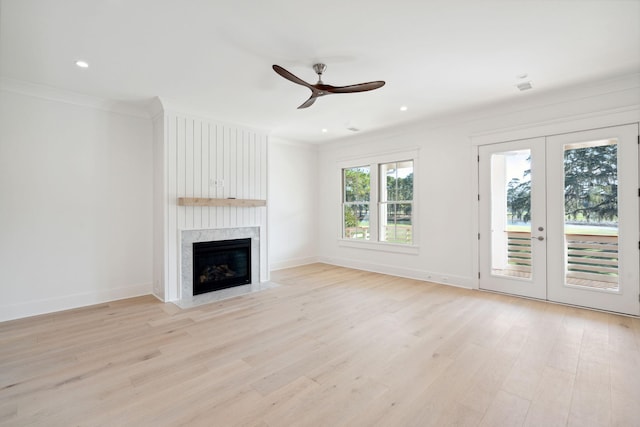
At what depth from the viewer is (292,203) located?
22.5 feet

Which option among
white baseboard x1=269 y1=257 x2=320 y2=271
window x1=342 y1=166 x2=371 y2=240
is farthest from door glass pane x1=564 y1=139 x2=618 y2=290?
white baseboard x1=269 y1=257 x2=320 y2=271

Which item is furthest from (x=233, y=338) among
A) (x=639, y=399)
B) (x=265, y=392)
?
(x=639, y=399)

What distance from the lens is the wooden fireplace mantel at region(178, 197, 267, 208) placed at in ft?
14.3

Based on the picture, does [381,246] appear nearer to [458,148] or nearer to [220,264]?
[458,148]

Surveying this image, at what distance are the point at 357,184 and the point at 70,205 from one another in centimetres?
499

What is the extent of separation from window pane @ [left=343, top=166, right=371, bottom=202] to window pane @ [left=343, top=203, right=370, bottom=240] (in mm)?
163

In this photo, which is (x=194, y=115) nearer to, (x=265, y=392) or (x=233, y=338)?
(x=233, y=338)

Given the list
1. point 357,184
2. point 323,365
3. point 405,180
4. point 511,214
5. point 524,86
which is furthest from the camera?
point 357,184

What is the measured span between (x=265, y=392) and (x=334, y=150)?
18.3ft

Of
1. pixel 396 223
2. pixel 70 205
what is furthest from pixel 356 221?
pixel 70 205

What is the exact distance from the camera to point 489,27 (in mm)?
2600

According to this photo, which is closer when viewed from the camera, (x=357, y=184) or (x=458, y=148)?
(x=458, y=148)

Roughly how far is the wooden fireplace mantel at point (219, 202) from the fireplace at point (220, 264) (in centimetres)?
64

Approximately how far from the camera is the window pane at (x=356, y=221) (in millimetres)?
6502
